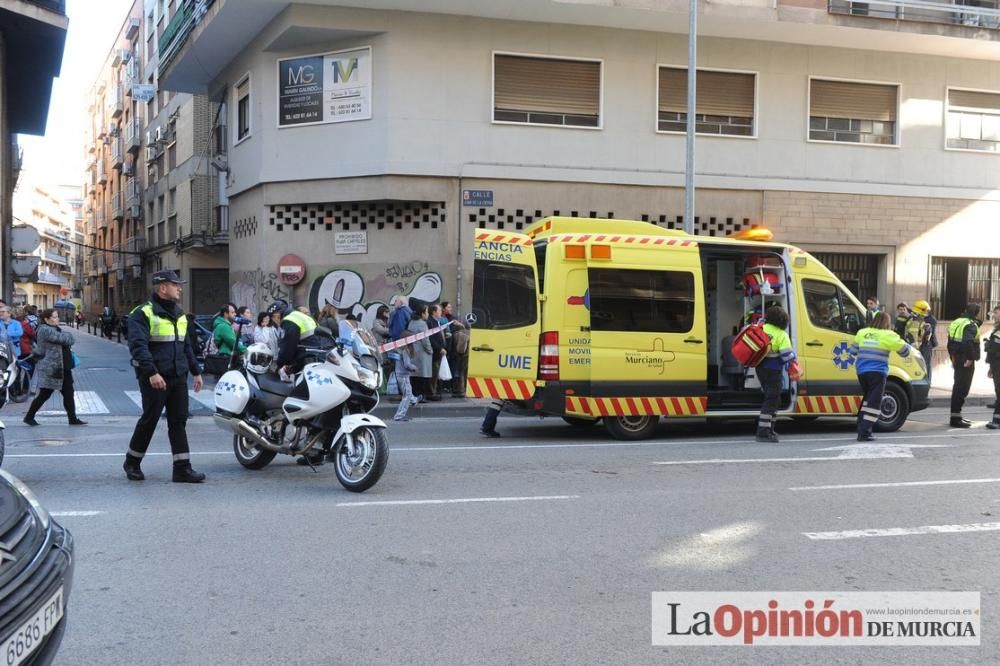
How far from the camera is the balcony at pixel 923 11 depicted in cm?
1825

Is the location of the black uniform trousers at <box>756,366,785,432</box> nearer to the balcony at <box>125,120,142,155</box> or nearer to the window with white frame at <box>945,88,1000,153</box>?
the window with white frame at <box>945,88,1000,153</box>

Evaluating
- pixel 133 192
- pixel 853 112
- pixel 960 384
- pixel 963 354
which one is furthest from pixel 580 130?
pixel 133 192

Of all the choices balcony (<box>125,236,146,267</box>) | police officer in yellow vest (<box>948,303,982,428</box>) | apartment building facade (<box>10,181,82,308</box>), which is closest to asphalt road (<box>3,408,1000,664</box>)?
police officer in yellow vest (<box>948,303,982,428</box>)

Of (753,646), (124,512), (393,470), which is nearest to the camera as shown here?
(753,646)

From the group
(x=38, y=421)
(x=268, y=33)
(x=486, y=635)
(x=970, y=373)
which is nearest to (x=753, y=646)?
(x=486, y=635)

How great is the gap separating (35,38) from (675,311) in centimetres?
1833

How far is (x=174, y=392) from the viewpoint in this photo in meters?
7.63

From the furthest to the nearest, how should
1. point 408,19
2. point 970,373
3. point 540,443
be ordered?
point 408,19 < point 970,373 < point 540,443

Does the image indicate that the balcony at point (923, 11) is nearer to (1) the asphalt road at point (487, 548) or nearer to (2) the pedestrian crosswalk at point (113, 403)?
(1) the asphalt road at point (487, 548)

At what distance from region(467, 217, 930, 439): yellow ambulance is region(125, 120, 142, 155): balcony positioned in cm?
3887

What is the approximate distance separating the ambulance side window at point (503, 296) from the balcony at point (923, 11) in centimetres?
1132

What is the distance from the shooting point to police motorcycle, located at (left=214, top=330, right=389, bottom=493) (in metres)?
7.28

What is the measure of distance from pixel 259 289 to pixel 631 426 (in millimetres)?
10622

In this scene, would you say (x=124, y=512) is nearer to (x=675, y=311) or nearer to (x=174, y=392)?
(x=174, y=392)
